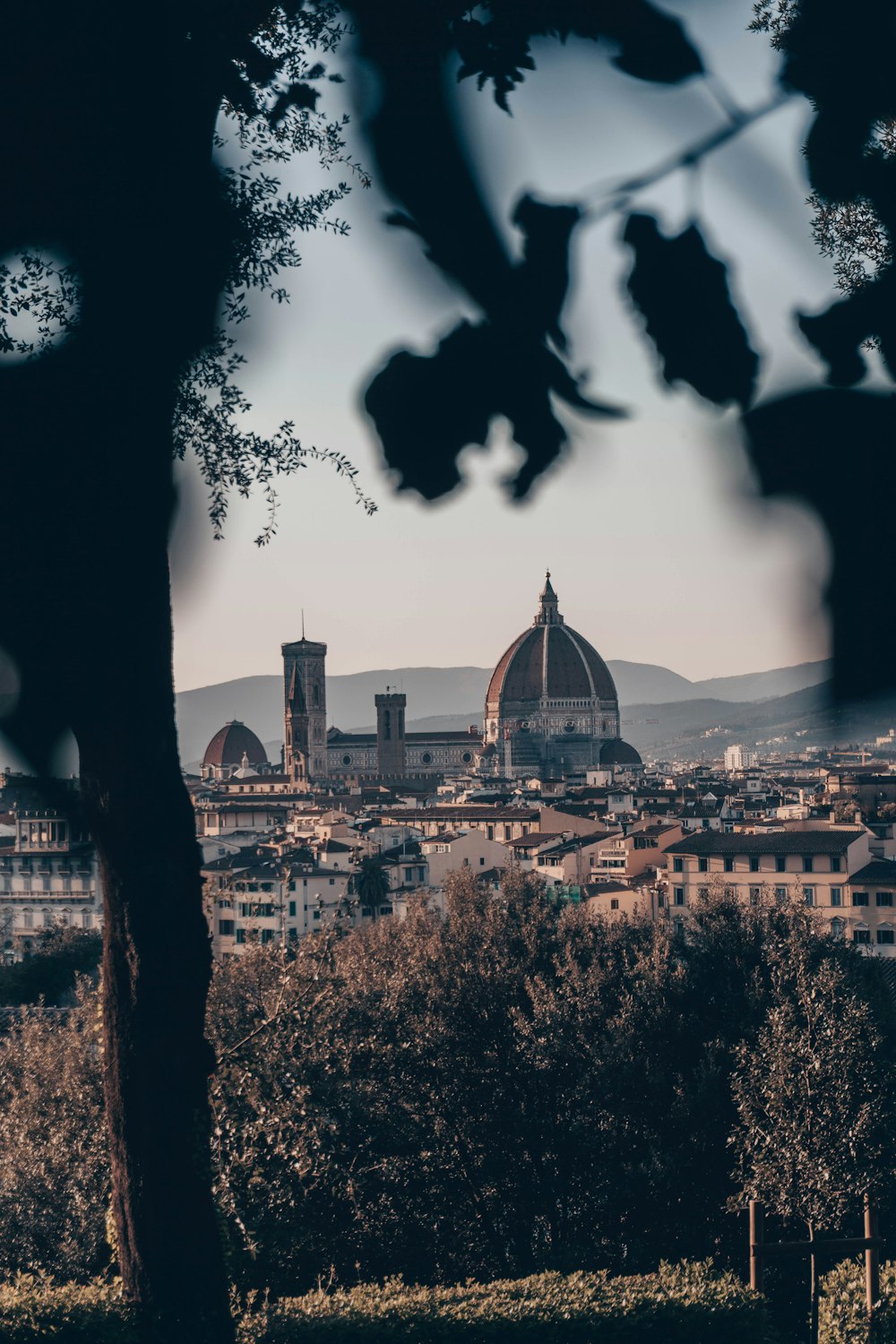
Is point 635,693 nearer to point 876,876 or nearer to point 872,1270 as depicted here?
point 872,1270

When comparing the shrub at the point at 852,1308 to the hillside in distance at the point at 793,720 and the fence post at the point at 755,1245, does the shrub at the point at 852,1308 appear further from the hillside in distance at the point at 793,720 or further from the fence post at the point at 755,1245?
the hillside in distance at the point at 793,720

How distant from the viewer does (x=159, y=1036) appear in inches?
→ 98.2

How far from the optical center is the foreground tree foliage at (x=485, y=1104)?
699 cm

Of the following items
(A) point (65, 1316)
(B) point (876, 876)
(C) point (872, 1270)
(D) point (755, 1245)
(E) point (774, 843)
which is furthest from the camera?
(E) point (774, 843)

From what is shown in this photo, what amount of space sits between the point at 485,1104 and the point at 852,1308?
3.06 meters

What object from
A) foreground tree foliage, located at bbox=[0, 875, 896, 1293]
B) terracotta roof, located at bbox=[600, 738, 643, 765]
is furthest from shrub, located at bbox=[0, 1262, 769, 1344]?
terracotta roof, located at bbox=[600, 738, 643, 765]

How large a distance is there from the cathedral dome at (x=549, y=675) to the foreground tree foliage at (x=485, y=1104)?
6925 cm

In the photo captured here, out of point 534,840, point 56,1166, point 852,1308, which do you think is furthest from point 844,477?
point 534,840

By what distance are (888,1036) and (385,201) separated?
10463 mm

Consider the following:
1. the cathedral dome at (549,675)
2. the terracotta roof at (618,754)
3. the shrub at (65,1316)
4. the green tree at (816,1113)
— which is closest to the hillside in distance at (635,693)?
the shrub at (65,1316)

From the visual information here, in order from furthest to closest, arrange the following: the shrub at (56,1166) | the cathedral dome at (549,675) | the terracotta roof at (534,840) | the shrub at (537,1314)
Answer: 1. the cathedral dome at (549,675)
2. the terracotta roof at (534,840)
3. the shrub at (56,1166)
4. the shrub at (537,1314)

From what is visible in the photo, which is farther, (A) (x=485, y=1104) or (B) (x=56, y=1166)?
(A) (x=485, y=1104)

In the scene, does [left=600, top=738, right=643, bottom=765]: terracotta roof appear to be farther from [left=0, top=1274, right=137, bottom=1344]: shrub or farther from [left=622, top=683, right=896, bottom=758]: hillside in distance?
[left=622, top=683, right=896, bottom=758]: hillside in distance

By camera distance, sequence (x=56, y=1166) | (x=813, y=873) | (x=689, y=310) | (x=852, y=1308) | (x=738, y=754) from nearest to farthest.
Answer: (x=689, y=310) < (x=738, y=754) < (x=852, y=1308) < (x=56, y=1166) < (x=813, y=873)
